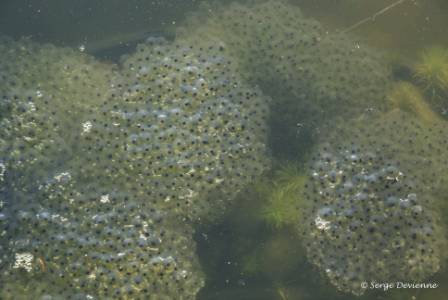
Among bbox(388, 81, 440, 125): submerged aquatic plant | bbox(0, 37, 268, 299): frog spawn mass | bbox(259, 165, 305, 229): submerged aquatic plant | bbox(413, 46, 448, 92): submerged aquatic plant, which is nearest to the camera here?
bbox(0, 37, 268, 299): frog spawn mass

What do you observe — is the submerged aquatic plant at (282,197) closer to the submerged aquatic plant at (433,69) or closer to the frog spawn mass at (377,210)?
the frog spawn mass at (377,210)

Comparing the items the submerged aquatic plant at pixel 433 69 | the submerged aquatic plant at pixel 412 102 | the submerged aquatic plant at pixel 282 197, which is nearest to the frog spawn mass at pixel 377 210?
the submerged aquatic plant at pixel 282 197

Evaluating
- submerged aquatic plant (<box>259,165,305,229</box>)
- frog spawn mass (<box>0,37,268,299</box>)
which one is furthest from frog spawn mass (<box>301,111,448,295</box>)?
frog spawn mass (<box>0,37,268,299</box>)

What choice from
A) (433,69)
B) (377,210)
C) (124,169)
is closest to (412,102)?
(433,69)

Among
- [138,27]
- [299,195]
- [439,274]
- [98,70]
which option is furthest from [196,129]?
[439,274]

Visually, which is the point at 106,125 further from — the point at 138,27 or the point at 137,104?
the point at 138,27

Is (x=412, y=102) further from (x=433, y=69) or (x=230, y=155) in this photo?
(x=230, y=155)

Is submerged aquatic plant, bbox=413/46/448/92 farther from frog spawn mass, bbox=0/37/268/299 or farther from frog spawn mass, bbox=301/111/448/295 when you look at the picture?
frog spawn mass, bbox=0/37/268/299
